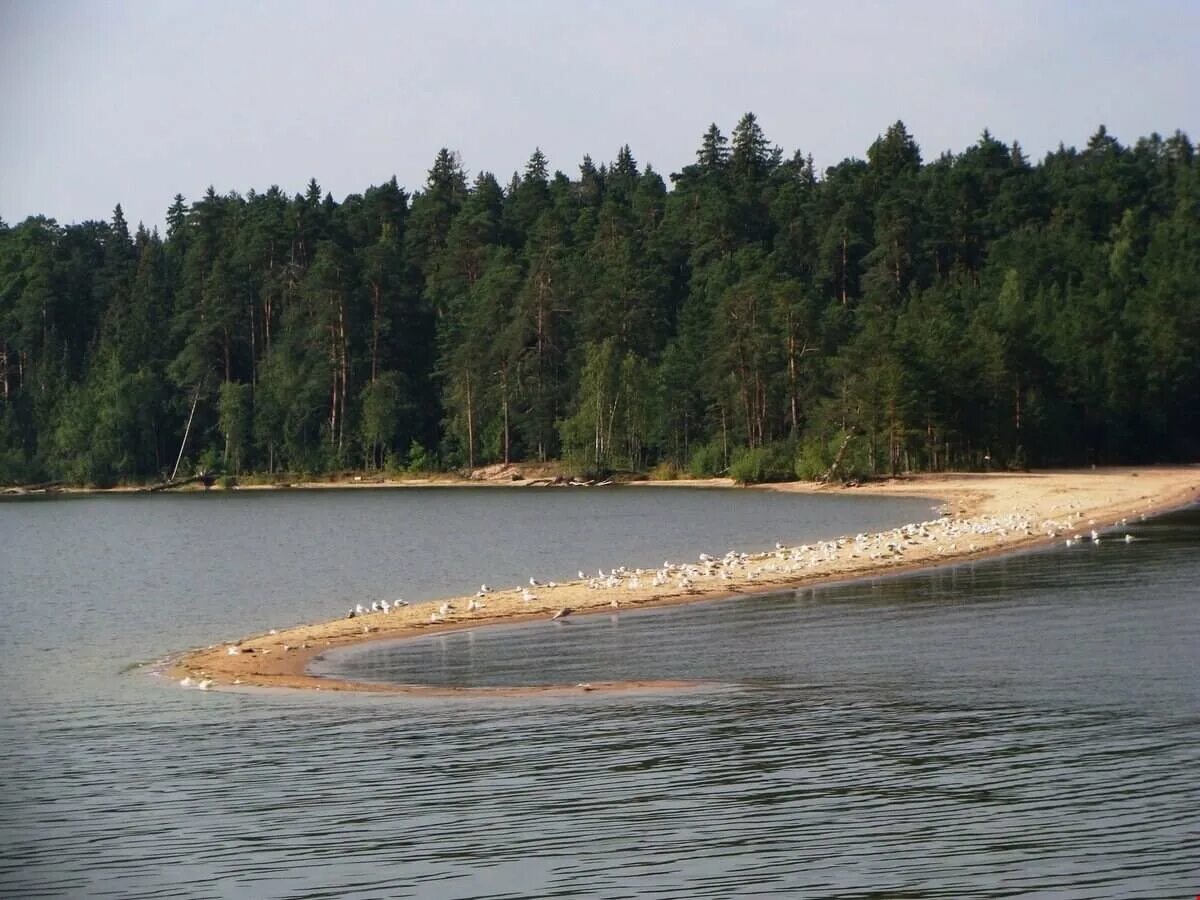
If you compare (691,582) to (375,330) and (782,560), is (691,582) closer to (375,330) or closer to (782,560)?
(782,560)

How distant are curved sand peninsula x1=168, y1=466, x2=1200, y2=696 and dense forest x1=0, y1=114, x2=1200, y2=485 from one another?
96.0 feet

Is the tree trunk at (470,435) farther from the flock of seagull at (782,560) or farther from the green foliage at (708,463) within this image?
the flock of seagull at (782,560)

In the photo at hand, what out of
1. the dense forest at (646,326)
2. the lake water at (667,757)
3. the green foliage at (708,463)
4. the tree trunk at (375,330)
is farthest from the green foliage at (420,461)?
the lake water at (667,757)

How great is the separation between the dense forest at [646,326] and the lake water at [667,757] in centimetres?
6030

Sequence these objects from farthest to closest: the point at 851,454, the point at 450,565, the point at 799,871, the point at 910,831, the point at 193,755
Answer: the point at 851,454 → the point at 450,565 → the point at 193,755 → the point at 910,831 → the point at 799,871

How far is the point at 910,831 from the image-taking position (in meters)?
14.5

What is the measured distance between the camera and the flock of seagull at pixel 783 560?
34.0 m

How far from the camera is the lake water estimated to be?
13.8 meters

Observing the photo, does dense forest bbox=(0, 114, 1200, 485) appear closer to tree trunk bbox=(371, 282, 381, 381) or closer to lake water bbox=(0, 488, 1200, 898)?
tree trunk bbox=(371, 282, 381, 381)

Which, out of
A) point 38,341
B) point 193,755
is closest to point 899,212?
point 38,341

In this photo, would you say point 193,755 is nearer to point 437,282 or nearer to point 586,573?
point 586,573

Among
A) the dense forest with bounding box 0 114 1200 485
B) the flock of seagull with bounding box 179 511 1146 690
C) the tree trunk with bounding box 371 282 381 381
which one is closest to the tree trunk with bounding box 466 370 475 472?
the dense forest with bounding box 0 114 1200 485

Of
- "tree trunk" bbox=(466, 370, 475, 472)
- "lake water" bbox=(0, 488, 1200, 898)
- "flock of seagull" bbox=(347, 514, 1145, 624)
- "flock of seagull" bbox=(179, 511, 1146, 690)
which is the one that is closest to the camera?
"lake water" bbox=(0, 488, 1200, 898)

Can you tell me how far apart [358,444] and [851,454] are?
4799 centimetres
